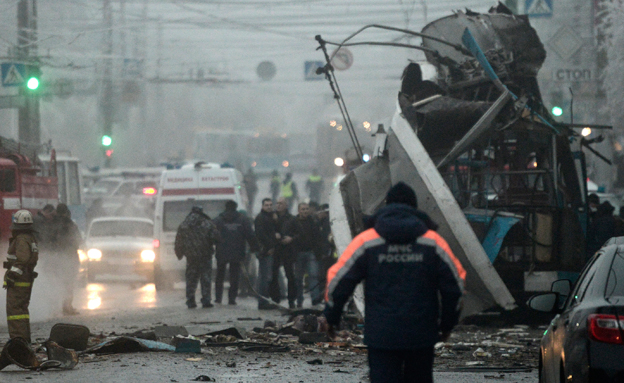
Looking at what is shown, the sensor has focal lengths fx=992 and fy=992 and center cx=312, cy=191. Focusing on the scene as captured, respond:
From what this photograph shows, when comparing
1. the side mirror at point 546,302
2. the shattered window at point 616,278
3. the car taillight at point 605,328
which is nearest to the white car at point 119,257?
the side mirror at point 546,302

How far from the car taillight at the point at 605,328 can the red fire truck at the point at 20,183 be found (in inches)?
485

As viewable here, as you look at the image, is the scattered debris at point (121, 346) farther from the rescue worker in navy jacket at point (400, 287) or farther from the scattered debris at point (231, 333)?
the rescue worker in navy jacket at point (400, 287)

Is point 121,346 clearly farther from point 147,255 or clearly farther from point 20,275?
point 147,255

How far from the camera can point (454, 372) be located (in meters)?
9.12

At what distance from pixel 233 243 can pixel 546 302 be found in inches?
437

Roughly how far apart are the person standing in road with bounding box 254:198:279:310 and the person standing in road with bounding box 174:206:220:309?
0.76 metres

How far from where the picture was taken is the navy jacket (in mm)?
5109

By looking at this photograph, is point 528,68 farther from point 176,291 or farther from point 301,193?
point 301,193

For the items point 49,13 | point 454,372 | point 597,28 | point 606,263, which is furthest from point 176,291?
point 49,13

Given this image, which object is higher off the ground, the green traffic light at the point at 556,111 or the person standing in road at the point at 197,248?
the green traffic light at the point at 556,111

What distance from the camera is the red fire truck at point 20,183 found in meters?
16.3

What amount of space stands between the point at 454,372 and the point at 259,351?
2.38m

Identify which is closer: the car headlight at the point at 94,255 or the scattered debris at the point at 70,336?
the scattered debris at the point at 70,336

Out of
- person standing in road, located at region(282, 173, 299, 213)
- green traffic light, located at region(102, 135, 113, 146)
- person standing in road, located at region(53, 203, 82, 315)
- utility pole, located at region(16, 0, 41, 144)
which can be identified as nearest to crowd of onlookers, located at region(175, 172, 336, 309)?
person standing in road, located at region(53, 203, 82, 315)
